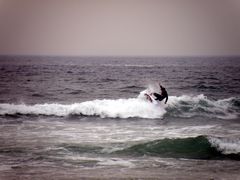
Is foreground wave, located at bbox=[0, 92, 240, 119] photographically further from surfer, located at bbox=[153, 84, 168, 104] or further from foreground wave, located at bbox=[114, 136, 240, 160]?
foreground wave, located at bbox=[114, 136, 240, 160]

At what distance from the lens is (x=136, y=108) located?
16.0 ft

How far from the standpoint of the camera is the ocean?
13.0ft

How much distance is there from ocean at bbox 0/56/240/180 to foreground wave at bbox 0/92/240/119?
0.5 inches

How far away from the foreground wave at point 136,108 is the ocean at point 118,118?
1cm

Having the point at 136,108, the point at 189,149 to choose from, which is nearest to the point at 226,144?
the point at 189,149

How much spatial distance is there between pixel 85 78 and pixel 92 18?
87cm

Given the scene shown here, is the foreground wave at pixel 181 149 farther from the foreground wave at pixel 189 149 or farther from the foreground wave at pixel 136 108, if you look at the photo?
the foreground wave at pixel 136 108

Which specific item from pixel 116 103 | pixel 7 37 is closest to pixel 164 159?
pixel 116 103

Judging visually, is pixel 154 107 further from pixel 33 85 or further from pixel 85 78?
pixel 33 85

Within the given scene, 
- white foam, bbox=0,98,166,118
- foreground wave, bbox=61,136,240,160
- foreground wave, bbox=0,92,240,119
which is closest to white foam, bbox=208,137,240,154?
foreground wave, bbox=61,136,240,160

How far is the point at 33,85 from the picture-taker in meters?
4.76

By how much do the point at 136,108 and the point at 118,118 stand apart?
Result: 0.93 feet

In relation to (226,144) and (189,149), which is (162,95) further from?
(226,144)

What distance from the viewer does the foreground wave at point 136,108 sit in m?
4.78
